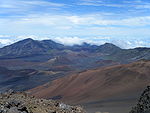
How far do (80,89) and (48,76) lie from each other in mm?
53183

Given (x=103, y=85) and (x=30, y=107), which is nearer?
(x=30, y=107)

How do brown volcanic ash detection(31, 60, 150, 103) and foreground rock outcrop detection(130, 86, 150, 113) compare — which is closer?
foreground rock outcrop detection(130, 86, 150, 113)

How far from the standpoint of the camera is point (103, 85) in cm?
7238

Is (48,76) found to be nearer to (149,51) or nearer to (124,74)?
(124,74)

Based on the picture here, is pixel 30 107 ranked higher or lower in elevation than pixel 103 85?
lower

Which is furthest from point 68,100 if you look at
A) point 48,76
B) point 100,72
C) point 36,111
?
point 48,76

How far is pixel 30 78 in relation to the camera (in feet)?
417

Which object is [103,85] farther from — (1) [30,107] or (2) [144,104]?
(1) [30,107]

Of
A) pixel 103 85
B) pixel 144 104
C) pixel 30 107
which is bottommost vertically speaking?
pixel 30 107

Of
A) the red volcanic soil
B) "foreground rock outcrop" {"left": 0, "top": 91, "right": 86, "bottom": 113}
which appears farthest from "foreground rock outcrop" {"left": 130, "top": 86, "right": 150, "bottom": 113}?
the red volcanic soil

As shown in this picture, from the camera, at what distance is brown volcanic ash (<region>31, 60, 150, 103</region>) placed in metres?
63.1

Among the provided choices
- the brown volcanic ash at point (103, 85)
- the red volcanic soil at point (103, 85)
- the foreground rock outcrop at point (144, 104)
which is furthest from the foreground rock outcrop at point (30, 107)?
the brown volcanic ash at point (103, 85)

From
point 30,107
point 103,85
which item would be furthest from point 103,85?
point 30,107

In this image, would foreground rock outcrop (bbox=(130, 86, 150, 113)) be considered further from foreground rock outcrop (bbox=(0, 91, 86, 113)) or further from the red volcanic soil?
the red volcanic soil
